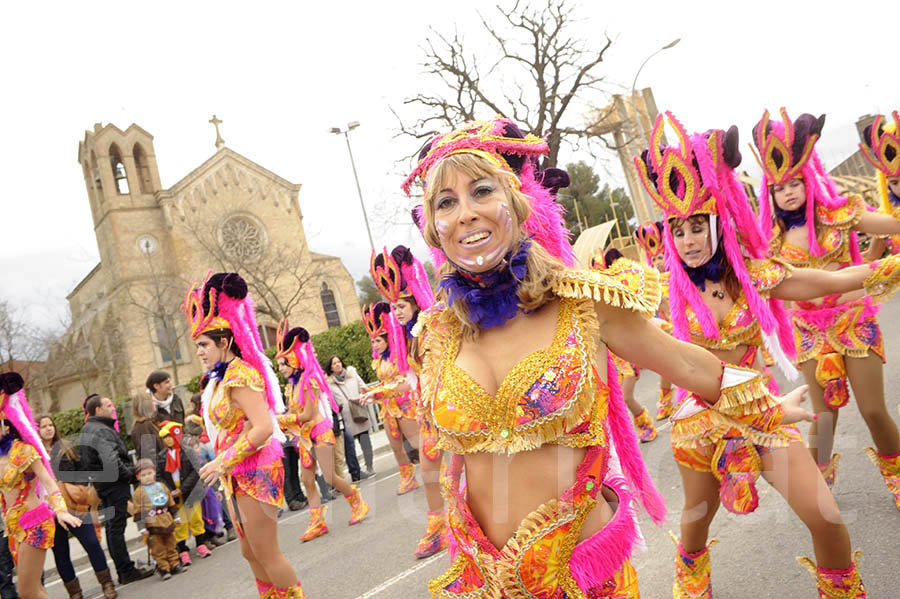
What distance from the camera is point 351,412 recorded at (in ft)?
31.7

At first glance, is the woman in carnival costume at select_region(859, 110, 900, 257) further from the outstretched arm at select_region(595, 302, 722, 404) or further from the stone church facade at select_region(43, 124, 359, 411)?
the stone church facade at select_region(43, 124, 359, 411)

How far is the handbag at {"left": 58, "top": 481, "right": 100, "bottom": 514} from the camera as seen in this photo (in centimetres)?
679

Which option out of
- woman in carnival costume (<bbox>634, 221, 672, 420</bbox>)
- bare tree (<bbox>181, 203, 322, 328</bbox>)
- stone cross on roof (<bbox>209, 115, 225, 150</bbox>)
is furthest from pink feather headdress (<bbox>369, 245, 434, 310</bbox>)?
stone cross on roof (<bbox>209, 115, 225, 150</bbox>)

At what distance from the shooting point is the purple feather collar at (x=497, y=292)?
6.63 feet

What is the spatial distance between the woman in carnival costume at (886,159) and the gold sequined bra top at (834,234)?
0.64 metres

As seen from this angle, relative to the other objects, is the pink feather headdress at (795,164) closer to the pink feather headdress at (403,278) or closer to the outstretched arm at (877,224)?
the outstretched arm at (877,224)

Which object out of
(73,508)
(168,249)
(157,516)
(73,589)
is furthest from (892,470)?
Result: (168,249)

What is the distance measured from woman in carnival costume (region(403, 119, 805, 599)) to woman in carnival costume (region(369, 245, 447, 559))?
3.31 m

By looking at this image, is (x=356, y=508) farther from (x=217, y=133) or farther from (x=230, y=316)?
(x=217, y=133)

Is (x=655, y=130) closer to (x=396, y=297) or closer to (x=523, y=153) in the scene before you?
(x=523, y=153)

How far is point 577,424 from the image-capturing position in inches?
73.7

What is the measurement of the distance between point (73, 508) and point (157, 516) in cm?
88

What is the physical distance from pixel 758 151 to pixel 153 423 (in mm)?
6741

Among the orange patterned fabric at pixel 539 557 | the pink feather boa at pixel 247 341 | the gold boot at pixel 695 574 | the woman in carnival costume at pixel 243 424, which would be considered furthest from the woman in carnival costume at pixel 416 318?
the orange patterned fabric at pixel 539 557
